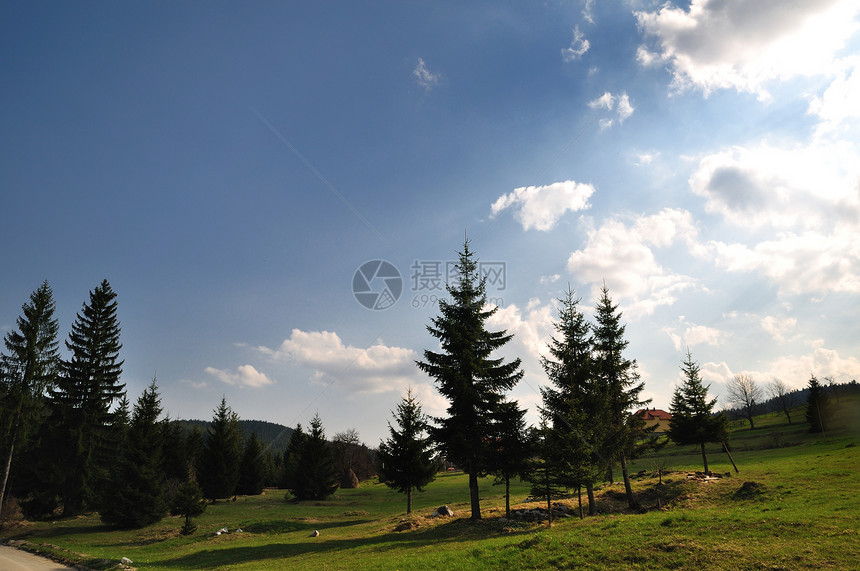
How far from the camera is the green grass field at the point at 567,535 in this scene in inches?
560

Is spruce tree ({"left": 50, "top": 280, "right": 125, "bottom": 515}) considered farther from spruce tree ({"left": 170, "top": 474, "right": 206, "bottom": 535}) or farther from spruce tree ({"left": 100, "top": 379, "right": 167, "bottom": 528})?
spruce tree ({"left": 170, "top": 474, "right": 206, "bottom": 535})

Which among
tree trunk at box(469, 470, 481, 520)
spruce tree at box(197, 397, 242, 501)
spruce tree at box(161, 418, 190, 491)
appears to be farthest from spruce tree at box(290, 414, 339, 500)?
tree trunk at box(469, 470, 481, 520)

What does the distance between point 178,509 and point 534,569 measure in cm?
2715

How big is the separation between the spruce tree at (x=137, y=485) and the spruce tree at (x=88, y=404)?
4.31 meters

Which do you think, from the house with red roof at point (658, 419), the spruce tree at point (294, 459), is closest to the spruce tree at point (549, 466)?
the house with red roof at point (658, 419)

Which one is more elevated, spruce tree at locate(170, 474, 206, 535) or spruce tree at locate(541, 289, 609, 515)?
spruce tree at locate(541, 289, 609, 515)

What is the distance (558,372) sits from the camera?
95.2 feet

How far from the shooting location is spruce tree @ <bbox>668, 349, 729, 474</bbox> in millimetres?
35906

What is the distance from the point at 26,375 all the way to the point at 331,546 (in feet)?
109

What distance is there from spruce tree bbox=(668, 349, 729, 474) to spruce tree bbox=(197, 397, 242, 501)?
164 feet

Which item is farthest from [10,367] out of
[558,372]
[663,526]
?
[663,526]

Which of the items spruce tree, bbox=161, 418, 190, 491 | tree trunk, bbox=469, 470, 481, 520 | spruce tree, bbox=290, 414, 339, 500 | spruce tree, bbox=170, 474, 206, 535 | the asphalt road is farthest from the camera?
spruce tree, bbox=161, 418, 190, 491

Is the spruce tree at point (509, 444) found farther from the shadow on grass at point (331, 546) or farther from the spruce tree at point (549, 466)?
the shadow on grass at point (331, 546)

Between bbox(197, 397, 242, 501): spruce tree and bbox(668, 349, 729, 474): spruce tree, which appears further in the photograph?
bbox(197, 397, 242, 501): spruce tree
